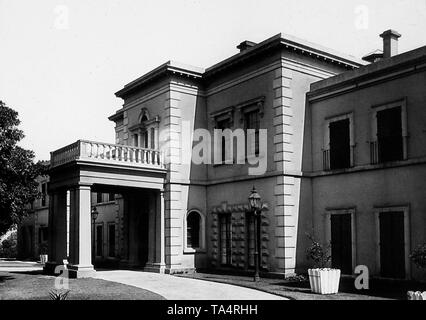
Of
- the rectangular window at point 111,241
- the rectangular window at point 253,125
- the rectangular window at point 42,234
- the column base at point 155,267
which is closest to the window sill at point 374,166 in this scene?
the rectangular window at point 253,125

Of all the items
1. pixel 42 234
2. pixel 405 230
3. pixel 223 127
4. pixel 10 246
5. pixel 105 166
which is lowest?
pixel 10 246

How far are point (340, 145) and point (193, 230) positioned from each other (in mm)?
7868

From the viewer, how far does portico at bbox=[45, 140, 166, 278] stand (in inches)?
757

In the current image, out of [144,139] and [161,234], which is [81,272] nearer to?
[161,234]

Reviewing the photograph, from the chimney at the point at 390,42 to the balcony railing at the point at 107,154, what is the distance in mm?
10545

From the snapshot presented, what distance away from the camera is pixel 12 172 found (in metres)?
16.0

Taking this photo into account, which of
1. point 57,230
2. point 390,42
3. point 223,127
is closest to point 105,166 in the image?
point 57,230

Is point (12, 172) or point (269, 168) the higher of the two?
point (269, 168)

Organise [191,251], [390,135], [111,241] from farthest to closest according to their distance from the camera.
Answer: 1. [111,241]
2. [191,251]
3. [390,135]

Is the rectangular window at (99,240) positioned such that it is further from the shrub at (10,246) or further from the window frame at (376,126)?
the window frame at (376,126)

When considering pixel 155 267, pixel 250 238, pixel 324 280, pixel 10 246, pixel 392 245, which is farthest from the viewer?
pixel 10 246

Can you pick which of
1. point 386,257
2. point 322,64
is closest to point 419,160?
point 386,257
